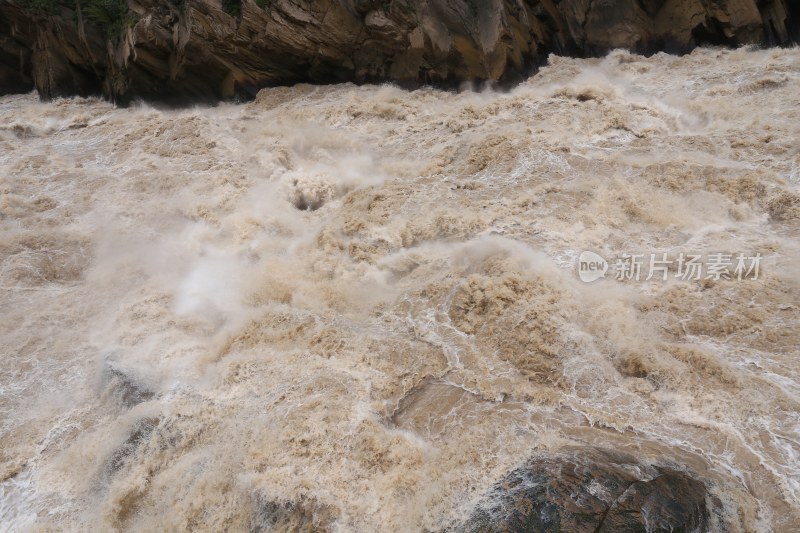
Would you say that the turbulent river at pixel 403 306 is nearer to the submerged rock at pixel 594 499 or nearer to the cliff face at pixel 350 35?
the submerged rock at pixel 594 499

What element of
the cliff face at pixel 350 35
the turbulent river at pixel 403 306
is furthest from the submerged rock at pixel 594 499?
the cliff face at pixel 350 35

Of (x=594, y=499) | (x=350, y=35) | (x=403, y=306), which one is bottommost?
(x=403, y=306)

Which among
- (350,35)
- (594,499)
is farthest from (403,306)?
(350,35)

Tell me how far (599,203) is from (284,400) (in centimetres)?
561

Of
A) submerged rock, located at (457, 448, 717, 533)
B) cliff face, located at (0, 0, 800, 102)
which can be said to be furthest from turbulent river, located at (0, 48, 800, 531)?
cliff face, located at (0, 0, 800, 102)

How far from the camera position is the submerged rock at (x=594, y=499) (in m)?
3.97

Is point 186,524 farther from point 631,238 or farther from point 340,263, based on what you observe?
point 631,238

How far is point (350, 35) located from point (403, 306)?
27.5 feet

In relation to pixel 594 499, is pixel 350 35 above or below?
above

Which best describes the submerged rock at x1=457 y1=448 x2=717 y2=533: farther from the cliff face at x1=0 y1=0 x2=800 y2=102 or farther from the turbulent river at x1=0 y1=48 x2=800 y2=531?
the cliff face at x1=0 y1=0 x2=800 y2=102

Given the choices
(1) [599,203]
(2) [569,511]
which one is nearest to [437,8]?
(1) [599,203]

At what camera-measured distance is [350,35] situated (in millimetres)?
12977

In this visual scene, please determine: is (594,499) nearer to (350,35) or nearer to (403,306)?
(403,306)

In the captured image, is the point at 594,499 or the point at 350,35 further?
the point at 350,35
